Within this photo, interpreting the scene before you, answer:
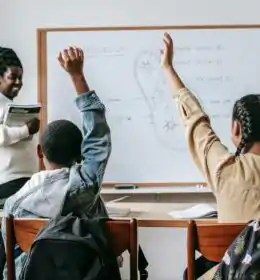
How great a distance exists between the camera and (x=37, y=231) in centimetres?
167

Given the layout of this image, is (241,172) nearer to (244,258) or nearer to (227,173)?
(227,173)

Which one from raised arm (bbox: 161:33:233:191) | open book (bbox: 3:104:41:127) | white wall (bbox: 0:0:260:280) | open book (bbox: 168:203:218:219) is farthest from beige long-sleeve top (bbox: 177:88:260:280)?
white wall (bbox: 0:0:260:280)

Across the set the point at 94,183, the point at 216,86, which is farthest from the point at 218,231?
the point at 216,86

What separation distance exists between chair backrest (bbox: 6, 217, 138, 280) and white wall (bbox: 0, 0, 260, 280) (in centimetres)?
192

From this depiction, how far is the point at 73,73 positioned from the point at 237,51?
1875 millimetres

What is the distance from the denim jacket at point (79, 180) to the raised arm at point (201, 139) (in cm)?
26

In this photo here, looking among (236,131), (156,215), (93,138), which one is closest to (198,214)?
(156,215)

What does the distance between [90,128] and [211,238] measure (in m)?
0.52

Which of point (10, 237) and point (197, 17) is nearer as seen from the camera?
point (10, 237)

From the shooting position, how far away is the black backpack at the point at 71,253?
155 cm

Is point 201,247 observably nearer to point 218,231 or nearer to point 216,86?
point 218,231

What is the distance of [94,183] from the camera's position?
70.4 inches

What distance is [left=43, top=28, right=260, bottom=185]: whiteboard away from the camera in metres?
3.43

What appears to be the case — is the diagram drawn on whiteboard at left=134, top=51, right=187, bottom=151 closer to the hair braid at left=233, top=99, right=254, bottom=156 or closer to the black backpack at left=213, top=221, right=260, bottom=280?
the hair braid at left=233, top=99, right=254, bottom=156
